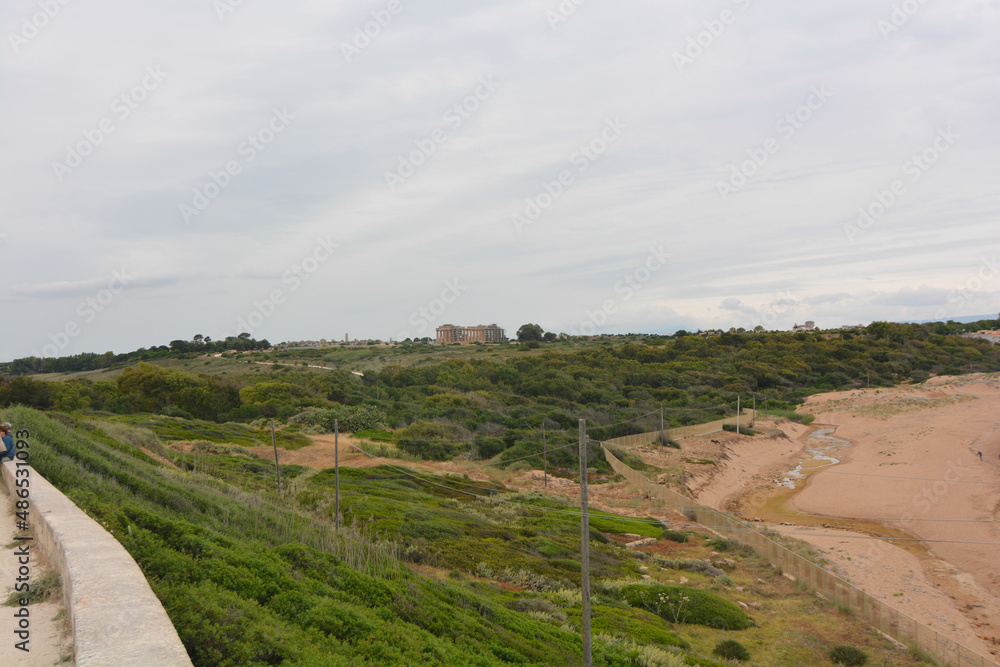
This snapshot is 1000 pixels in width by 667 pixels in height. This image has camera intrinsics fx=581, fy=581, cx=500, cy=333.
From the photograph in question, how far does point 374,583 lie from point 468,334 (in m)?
126

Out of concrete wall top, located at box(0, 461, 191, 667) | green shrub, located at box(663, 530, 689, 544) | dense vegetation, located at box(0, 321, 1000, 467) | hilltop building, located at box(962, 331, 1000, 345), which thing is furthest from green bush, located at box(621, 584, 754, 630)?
hilltop building, located at box(962, 331, 1000, 345)

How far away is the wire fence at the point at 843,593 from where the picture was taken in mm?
12336

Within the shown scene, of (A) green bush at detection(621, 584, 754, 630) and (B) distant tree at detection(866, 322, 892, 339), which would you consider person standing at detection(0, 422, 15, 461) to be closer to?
(A) green bush at detection(621, 584, 754, 630)

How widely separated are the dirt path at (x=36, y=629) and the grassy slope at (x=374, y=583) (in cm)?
74

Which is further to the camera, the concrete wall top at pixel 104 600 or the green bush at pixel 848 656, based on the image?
the green bush at pixel 848 656

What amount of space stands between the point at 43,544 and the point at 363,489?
53.7 feet

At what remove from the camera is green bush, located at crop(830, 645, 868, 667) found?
1244cm

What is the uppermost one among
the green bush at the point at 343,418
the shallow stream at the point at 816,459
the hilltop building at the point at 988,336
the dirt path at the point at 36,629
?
the hilltop building at the point at 988,336

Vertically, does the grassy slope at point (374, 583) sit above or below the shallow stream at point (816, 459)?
above

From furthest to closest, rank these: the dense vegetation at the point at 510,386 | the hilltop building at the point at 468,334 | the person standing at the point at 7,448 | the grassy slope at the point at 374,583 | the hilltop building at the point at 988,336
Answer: the hilltop building at the point at 468,334, the hilltop building at the point at 988,336, the dense vegetation at the point at 510,386, the person standing at the point at 7,448, the grassy slope at the point at 374,583

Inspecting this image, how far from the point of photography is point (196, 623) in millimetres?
4992

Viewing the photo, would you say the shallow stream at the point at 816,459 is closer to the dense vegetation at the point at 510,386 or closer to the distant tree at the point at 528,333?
the dense vegetation at the point at 510,386

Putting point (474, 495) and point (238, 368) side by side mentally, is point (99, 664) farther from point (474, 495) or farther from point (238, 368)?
point (238, 368)

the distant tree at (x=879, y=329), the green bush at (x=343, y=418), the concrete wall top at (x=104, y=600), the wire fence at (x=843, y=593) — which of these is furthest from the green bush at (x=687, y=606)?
the distant tree at (x=879, y=329)
